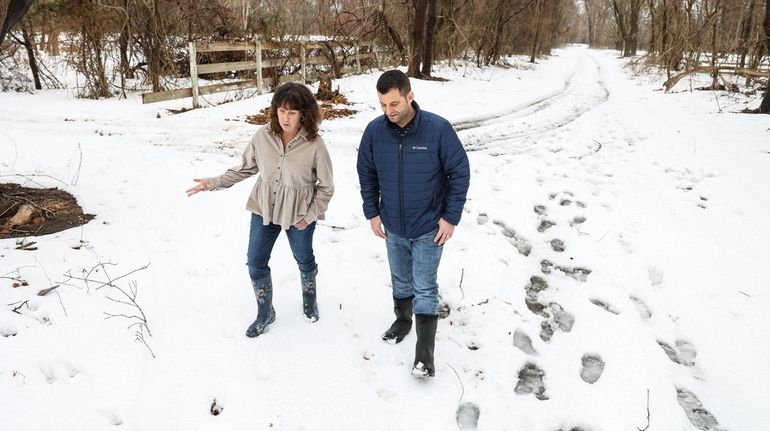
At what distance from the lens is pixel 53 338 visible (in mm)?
2771

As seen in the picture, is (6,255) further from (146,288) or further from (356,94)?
Answer: (356,94)

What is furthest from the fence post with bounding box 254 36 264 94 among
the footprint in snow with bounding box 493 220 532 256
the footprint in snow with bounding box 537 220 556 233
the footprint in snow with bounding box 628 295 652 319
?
the footprint in snow with bounding box 628 295 652 319

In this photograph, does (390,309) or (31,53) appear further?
(31,53)

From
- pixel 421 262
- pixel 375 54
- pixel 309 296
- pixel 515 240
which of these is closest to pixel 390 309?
pixel 309 296

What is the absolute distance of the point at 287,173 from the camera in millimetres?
2641

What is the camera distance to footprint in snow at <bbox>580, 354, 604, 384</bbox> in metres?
2.74

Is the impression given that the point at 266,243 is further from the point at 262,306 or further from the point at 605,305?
the point at 605,305

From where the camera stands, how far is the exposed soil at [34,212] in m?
3.88

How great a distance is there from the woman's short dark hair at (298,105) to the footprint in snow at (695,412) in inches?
102

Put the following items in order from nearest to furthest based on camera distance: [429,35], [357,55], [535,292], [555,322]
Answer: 1. [555,322]
2. [535,292]
3. [429,35]
4. [357,55]

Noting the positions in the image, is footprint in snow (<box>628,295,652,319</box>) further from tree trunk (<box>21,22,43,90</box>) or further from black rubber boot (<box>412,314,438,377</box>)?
tree trunk (<box>21,22,43,90</box>)

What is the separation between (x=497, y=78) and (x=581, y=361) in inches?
726

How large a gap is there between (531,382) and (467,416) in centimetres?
51

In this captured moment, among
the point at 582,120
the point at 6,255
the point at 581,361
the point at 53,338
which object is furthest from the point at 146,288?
the point at 582,120
